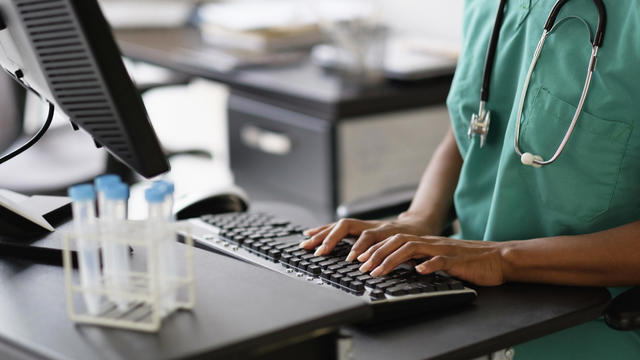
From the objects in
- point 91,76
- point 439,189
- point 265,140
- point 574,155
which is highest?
point 91,76

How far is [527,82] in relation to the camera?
1110 mm

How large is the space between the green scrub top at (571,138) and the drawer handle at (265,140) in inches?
36.0

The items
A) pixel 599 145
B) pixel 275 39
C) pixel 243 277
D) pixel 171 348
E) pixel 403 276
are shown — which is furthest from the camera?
pixel 275 39

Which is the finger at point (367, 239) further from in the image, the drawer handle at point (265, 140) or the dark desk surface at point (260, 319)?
Answer: the drawer handle at point (265, 140)

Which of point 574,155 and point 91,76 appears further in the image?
point 574,155

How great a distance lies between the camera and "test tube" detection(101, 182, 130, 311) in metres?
0.75

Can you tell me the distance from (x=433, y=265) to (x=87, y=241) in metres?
0.41

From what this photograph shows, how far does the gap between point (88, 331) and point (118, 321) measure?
0.03 meters

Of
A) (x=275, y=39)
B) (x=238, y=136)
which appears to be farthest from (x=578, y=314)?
(x=275, y=39)

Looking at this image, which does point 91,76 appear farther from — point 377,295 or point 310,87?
point 310,87

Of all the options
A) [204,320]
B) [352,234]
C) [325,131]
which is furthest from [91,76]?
[325,131]

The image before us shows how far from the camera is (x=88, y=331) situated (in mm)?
735

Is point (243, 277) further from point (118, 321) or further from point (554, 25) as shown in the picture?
point (554, 25)

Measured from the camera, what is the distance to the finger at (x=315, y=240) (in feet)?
3.44
